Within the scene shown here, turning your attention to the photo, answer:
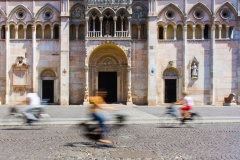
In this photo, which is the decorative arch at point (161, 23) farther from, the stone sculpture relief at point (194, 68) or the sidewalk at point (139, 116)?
the sidewalk at point (139, 116)

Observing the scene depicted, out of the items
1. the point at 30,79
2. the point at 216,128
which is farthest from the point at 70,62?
the point at 216,128

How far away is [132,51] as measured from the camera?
3127 centimetres

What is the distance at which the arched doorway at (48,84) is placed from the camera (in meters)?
31.7

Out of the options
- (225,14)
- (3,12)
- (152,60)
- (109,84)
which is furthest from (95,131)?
(225,14)

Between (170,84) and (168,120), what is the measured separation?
Answer: 51.3ft

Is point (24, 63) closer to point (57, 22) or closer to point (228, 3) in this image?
point (57, 22)

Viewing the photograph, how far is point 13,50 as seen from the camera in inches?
1240

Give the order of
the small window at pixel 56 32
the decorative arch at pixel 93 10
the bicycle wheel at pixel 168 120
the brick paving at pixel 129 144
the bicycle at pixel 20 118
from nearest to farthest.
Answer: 1. the brick paving at pixel 129 144
2. the bicycle at pixel 20 118
3. the bicycle wheel at pixel 168 120
4. the decorative arch at pixel 93 10
5. the small window at pixel 56 32

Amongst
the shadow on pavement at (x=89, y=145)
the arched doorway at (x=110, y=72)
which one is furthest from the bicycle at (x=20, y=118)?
the arched doorway at (x=110, y=72)

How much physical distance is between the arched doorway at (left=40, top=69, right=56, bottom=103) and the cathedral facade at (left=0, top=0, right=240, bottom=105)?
10 centimetres

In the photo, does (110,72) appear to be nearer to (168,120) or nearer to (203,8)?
(203,8)

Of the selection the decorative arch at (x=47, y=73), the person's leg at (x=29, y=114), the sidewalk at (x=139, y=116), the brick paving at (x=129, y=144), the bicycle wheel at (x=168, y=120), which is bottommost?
the sidewalk at (x=139, y=116)

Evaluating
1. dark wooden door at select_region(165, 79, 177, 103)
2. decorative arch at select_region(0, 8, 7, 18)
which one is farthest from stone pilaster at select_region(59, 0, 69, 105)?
dark wooden door at select_region(165, 79, 177, 103)

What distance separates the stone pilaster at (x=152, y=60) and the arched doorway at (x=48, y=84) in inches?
377
